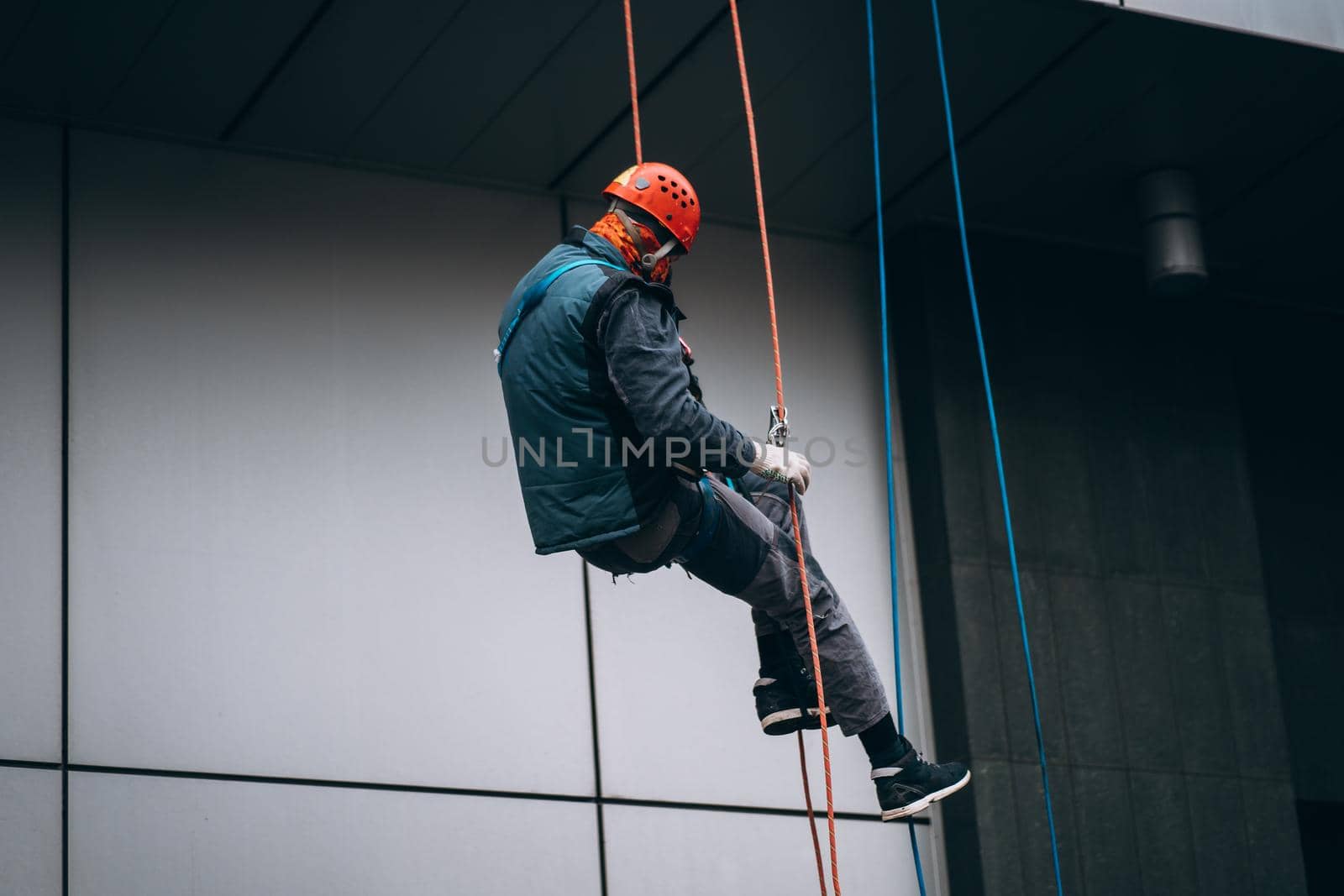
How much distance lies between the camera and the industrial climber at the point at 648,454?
5.83 metres

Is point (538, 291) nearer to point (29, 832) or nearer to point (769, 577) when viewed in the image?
point (769, 577)

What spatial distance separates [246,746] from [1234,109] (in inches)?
233

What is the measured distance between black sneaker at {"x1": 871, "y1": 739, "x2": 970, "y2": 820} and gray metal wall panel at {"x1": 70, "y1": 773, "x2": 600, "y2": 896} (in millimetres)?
2575

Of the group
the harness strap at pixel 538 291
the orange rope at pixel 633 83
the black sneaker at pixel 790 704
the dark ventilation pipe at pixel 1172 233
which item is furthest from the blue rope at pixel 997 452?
the harness strap at pixel 538 291

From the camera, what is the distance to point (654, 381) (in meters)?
5.76

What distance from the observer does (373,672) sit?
8320mm

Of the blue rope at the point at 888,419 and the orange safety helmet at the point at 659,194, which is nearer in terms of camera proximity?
the orange safety helmet at the point at 659,194

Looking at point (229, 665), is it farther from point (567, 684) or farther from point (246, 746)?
point (567, 684)

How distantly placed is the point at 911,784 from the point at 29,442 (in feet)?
14.1

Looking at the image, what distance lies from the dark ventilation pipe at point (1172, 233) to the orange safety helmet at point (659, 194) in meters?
4.38

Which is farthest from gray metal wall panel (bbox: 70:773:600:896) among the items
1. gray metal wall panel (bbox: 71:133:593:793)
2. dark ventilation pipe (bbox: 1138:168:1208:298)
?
dark ventilation pipe (bbox: 1138:168:1208:298)

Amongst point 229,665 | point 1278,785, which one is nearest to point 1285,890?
point 1278,785

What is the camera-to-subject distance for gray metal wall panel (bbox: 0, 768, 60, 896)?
287 inches

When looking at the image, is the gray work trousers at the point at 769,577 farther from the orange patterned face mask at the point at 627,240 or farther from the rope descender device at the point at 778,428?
the orange patterned face mask at the point at 627,240
